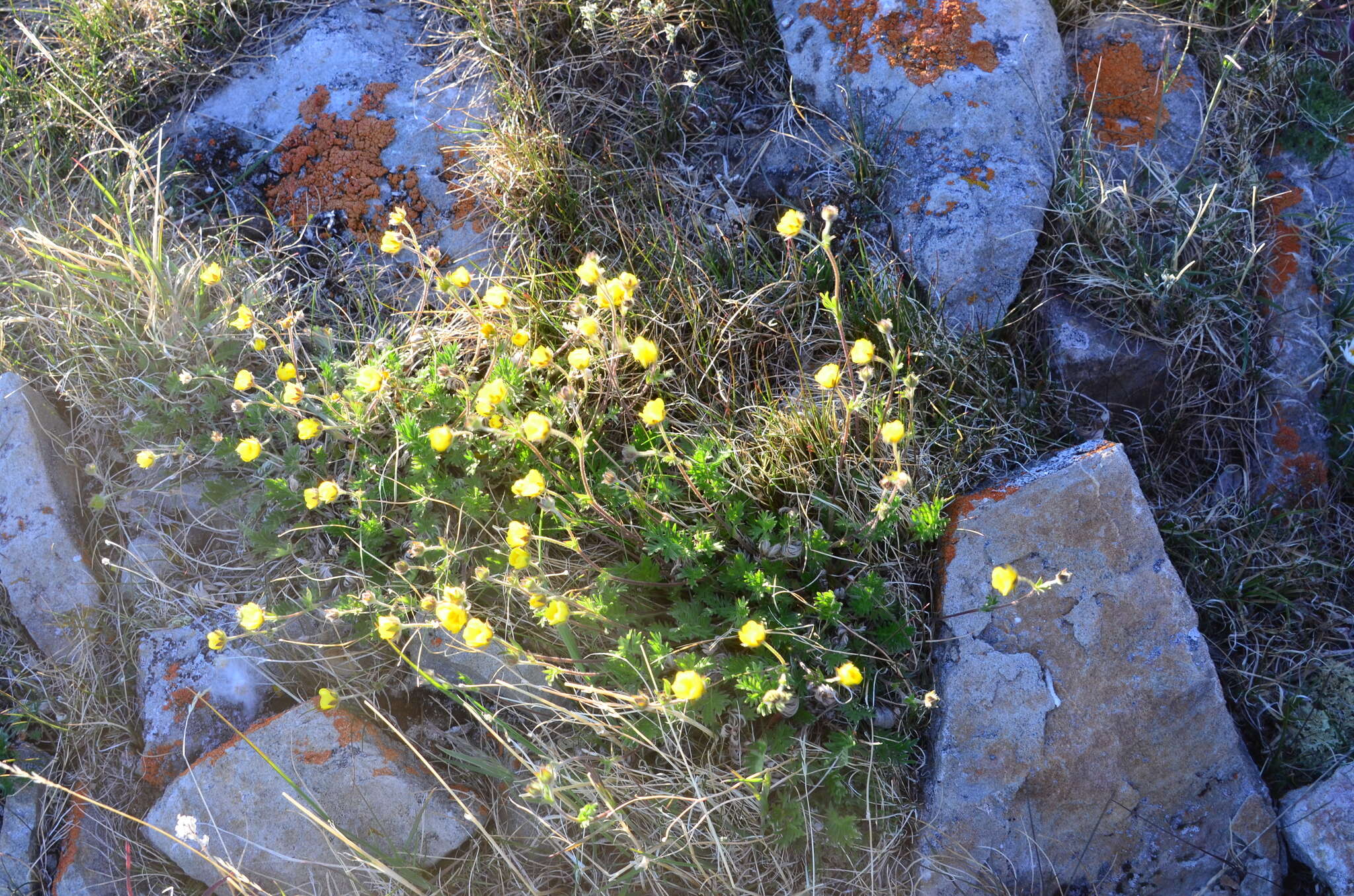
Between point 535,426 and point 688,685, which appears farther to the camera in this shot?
point 535,426

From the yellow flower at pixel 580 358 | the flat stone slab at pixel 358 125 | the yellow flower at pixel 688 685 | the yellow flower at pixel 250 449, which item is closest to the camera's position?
the yellow flower at pixel 688 685

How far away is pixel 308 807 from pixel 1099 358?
9.26 feet

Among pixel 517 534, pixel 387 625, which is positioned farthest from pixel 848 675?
pixel 387 625

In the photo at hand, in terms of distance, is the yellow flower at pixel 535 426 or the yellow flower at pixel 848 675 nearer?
the yellow flower at pixel 848 675

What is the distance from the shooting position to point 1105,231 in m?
3.05

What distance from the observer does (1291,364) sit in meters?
3.12

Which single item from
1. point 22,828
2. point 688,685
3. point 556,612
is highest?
point 556,612

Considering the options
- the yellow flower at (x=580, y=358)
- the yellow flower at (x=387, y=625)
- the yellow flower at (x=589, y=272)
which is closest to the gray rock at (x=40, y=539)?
the yellow flower at (x=387, y=625)

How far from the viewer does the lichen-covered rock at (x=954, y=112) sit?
10.0 ft

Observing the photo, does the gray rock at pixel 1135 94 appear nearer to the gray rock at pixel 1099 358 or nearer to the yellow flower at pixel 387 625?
the gray rock at pixel 1099 358

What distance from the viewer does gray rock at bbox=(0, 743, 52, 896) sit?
8.96ft

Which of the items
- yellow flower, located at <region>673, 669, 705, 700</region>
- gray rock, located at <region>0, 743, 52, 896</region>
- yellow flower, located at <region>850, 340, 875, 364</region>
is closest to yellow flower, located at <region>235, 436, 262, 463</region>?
gray rock, located at <region>0, 743, 52, 896</region>

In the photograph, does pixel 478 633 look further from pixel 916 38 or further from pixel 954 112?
pixel 916 38

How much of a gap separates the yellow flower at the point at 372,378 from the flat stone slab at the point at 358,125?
0.77 metres
